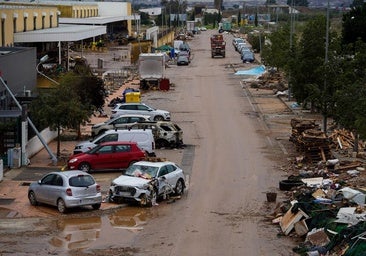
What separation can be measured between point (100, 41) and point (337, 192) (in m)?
93.6

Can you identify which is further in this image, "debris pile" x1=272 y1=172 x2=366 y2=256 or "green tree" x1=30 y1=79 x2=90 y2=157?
"green tree" x1=30 y1=79 x2=90 y2=157

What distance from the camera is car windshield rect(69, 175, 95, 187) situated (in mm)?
26062

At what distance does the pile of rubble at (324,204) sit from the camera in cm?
2030

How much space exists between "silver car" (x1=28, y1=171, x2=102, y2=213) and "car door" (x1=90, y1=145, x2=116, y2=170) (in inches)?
236

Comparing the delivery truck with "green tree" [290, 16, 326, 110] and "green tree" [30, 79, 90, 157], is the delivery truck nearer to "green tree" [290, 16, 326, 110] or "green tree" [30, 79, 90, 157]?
"green tree" [290, 16, 326, 110]

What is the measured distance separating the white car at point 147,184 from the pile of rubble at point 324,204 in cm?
386

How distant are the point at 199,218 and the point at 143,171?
354 cm

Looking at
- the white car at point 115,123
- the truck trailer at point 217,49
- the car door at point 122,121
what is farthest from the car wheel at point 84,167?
the truck trailer at point 217,49

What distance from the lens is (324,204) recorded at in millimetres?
23953

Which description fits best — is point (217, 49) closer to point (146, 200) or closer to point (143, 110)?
point (143, 110)

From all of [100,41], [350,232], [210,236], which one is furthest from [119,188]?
[100,41]

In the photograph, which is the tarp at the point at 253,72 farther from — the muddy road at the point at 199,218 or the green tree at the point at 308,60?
the muddy road at the point at 199,218

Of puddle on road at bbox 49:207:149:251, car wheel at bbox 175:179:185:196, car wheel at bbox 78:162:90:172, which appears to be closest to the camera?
puddle on road at bbox 49:207:149:251

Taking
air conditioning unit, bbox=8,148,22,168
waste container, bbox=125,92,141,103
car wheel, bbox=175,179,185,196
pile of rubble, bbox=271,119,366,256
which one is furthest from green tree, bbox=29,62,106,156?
waste container, bbox=125,92,141,103
